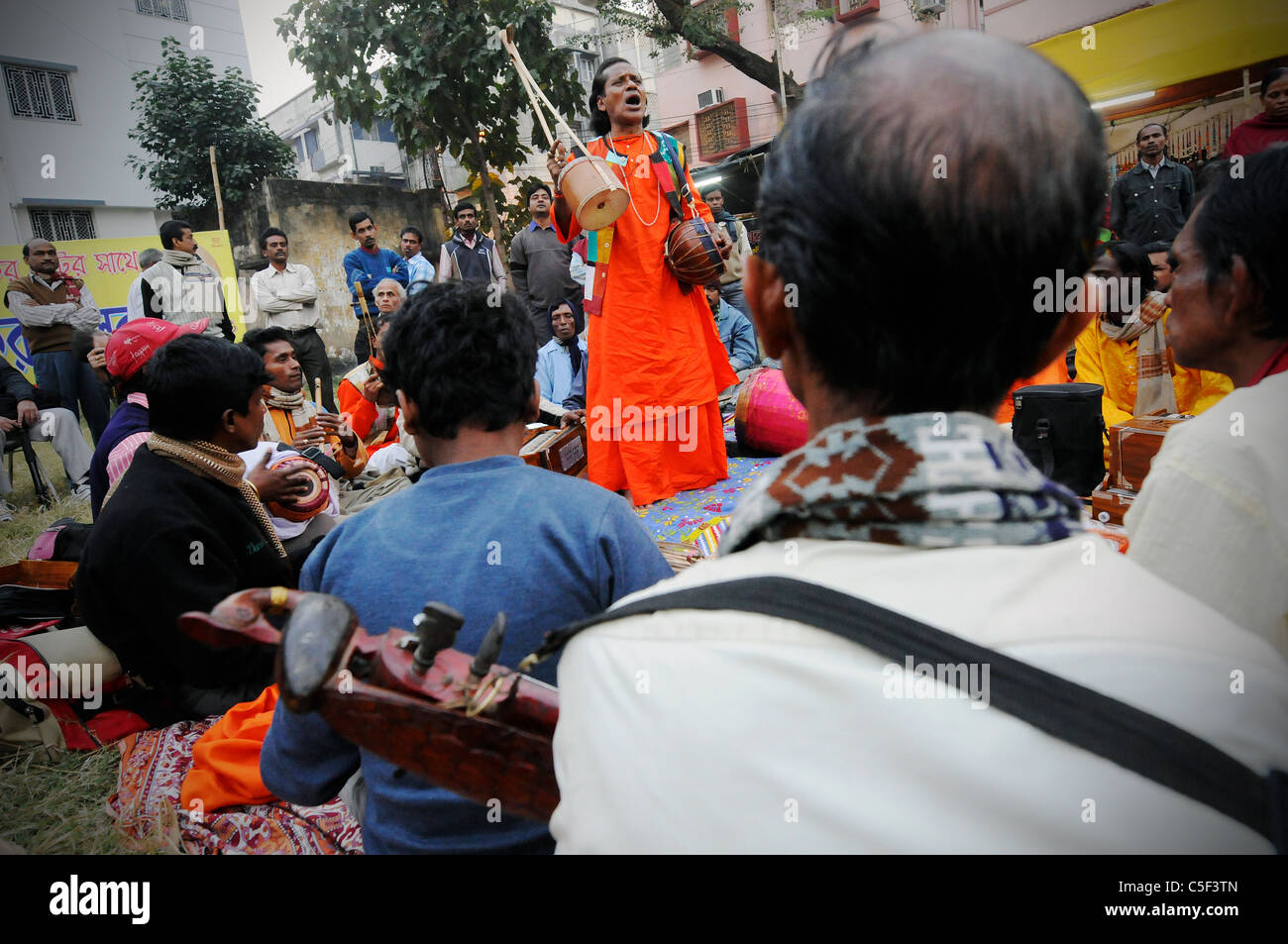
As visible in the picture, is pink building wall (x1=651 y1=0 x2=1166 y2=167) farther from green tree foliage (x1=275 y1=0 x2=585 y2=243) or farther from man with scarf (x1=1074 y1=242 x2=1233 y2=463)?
man with scarf (x1=1074 y1=242 x2=1233 y2=463)

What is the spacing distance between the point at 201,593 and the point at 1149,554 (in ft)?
7.62

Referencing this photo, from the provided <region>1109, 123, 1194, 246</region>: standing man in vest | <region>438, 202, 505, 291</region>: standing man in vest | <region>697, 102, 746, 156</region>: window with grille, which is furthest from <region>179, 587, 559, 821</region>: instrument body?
<region>697, 102, 746, 156</region>: window with grille

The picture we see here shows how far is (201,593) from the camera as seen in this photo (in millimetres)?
2227

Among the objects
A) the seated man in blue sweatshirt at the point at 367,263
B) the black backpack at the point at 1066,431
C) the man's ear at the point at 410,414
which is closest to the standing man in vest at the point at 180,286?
the seated man in blue sweatshirt at the point at 367,263

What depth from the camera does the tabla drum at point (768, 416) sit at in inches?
178

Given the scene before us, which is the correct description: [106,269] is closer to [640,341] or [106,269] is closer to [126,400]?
[126,400]

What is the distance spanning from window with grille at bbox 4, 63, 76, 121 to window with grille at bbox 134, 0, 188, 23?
7.34ft

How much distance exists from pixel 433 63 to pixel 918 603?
7.88 meters

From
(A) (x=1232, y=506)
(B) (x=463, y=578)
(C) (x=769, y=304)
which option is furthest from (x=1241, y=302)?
(B) (x=463, y=578)

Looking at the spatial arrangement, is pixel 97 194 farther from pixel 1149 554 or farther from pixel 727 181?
pixel 1149 554

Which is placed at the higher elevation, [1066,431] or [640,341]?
[640,341]

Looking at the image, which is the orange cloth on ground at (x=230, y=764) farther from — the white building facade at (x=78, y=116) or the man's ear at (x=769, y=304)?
the white building facade at (x=78, y=116)

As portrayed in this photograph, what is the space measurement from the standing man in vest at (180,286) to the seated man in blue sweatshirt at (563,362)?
8.25ft

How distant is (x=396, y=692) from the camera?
754 mm
